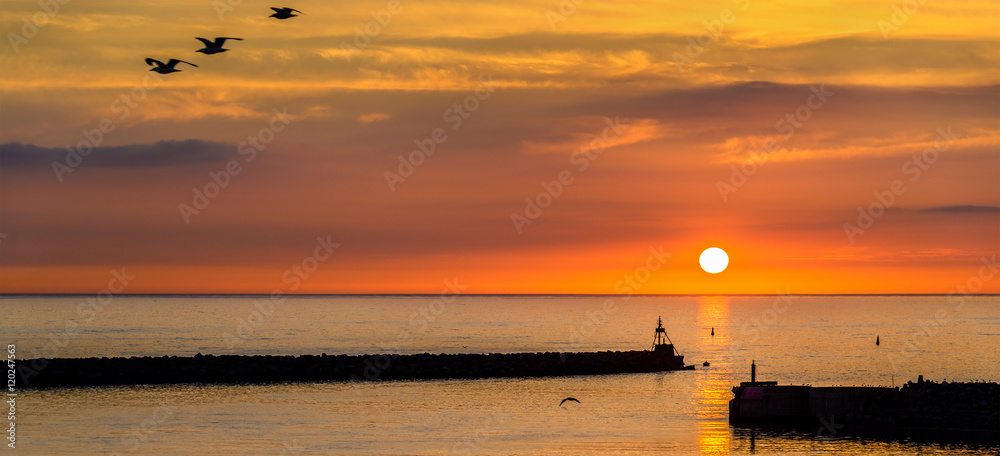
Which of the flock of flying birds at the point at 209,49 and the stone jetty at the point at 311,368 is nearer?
the flock of flying birds at the point at 209,49

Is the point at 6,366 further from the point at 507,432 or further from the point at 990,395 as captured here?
the point at 990,395

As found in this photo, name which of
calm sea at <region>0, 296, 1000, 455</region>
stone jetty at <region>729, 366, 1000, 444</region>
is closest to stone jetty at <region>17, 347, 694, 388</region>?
calm sea at <region>0, 296, 1000, 455</region>

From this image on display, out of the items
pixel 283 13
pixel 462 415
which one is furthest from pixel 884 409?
pixel 283 13

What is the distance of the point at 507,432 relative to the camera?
57.6 meters

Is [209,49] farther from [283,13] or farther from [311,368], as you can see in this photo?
[311,368]

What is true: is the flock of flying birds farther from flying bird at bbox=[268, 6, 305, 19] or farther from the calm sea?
the calm sea

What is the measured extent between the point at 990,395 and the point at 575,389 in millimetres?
34593

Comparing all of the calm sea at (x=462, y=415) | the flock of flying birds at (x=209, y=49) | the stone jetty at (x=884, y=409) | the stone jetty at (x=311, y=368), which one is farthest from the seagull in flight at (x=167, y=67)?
the stone jetty at (x=311, y=368)

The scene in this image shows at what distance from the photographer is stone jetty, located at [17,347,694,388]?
8000 cm

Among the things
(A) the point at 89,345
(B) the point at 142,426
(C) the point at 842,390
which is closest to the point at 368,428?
(B) the point at 142,426

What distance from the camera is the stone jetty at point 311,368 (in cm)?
8000

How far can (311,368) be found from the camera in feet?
288

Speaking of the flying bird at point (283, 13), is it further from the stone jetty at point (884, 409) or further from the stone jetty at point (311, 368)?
the stone jetty at point (311, 368)

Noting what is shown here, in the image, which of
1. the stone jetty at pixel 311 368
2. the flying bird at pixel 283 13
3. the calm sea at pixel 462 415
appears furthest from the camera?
the stone jetty at pixel 311 368
